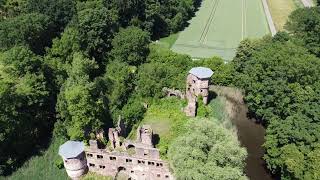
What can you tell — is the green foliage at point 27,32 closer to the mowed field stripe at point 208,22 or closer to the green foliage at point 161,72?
the green foliage at point 161,72

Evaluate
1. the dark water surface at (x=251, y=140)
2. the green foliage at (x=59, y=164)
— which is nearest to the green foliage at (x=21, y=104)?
the green foliage at (x=59, y=164)

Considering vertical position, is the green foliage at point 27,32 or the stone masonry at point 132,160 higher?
the green foliage at point 27,32

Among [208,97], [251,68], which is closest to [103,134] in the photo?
[208,97]

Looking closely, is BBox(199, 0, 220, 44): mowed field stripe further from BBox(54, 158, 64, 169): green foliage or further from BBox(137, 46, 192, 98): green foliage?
BBox(54, 158, 64, 169): green foliage

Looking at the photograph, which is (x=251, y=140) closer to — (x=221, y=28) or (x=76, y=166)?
(x=76, y=166)

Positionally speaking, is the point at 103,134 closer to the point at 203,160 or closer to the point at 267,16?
the point at 203,160

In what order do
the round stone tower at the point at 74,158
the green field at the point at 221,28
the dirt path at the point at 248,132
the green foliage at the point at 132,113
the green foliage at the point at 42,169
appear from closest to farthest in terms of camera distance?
the round stone tower at the point at 74,158
the green foliage at the point at 42,169
the dirt path at the point at 248,132
the green foliage at the point at 132,113
the green field at the point at 221,28

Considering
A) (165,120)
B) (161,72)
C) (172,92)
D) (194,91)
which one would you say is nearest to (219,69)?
(194,91)
